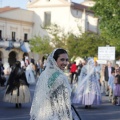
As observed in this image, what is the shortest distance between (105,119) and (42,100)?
7008 mm

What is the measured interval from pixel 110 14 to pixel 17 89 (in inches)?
648

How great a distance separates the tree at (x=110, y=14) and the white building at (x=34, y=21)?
39.1 m

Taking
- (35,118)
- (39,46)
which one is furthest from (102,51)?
(39,46)

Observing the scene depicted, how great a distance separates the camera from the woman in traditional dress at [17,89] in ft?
50.9

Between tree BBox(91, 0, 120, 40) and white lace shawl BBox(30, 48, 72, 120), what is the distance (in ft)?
78.0

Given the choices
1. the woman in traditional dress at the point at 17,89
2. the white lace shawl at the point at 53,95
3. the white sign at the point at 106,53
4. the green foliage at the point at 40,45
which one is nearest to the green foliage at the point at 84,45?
the green foliage at the point at 40,45

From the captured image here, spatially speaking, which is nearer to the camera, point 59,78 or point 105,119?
point 59,78

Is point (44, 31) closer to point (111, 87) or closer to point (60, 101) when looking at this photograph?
point (111, 87)

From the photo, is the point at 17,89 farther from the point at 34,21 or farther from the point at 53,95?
the point at 34,21

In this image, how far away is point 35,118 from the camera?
660cm

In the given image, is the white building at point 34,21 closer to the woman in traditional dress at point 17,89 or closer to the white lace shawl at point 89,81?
the white lace shawl at point 89,81

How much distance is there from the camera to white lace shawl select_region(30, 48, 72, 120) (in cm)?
627

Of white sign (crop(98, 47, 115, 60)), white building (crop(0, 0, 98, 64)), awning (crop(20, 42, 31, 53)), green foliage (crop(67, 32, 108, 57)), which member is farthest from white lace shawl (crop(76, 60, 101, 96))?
awning (crop(20, 42, 31, 53))

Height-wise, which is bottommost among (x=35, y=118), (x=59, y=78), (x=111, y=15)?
(x=35, y=118)
